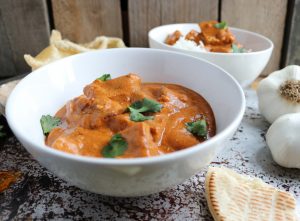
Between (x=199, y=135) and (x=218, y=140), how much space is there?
0.19 m

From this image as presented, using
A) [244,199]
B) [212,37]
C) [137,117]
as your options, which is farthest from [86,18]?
[244,199]

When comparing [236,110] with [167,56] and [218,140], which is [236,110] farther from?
[167,56]

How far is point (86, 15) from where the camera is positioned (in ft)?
7.63

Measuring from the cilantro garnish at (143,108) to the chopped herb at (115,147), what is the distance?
0.39 feet

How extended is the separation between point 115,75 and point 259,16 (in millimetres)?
1309

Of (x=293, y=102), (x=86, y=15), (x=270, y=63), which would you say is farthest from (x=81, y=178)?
(x=270, y=63)

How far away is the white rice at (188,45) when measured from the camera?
1973mm

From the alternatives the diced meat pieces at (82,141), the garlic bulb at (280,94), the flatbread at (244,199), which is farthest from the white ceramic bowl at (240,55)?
the diced meat pieces at (82,141)

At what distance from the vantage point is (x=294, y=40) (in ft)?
7.73

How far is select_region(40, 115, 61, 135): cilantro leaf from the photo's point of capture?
1194 millimetres

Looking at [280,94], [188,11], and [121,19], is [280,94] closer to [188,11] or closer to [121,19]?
[188,11]

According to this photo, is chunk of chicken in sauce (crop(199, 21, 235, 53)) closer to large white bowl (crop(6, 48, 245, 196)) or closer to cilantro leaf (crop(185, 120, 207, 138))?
large white bowl (crop(6, 48, 245, 196))

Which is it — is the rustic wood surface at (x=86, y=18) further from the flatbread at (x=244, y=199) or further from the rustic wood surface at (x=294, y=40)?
the flatbread at (x=244, y=199)

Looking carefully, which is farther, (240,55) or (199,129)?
(240,55)
